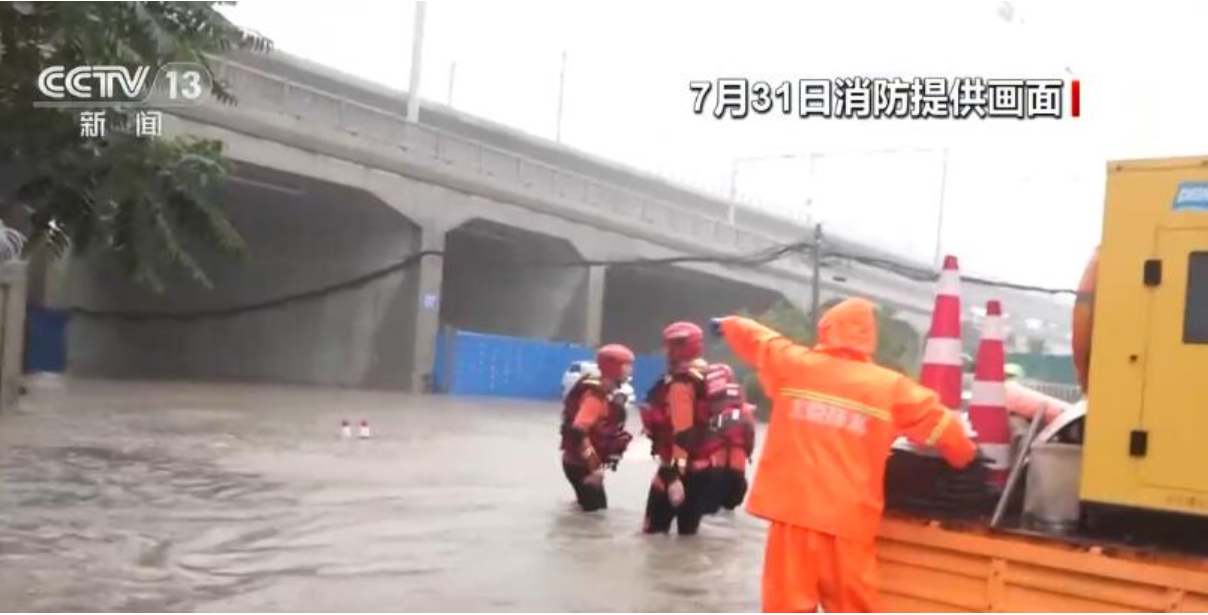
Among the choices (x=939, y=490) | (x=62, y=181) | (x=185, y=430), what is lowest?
(x=185, y=430)

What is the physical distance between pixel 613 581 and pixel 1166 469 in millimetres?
3923

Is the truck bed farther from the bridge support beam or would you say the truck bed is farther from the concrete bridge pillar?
the bridge support beam

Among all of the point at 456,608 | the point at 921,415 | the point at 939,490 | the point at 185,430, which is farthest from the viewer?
the point at 185,430

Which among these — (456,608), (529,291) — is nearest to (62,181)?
(456,608)

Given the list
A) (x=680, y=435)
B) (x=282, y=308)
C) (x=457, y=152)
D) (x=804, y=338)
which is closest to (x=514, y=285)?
(x=457, y=152)

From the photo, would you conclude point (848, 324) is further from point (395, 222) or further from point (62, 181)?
point (395, 222)

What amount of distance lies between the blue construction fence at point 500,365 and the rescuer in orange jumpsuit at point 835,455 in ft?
78.1

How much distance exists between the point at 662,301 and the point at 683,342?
36.1m

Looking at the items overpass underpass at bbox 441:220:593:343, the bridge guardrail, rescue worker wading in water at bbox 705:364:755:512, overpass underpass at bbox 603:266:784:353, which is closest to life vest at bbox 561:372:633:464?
rescue worker wading in water at bbox 705:364:755:512

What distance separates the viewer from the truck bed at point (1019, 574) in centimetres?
400

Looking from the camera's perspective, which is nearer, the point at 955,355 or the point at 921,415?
the point at 921,415

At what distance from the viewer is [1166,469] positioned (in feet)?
13.3

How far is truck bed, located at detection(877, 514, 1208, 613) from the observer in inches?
157

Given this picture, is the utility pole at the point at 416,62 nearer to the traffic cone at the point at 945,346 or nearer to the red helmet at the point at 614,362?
the red helmet at the point at 614,362
